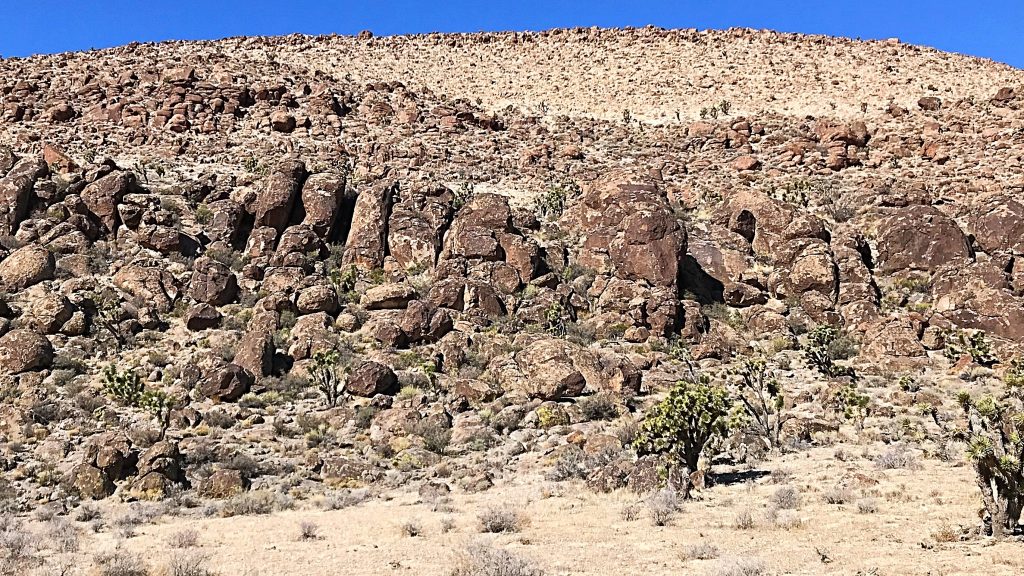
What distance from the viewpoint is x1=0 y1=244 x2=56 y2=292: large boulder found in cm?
A: 3388

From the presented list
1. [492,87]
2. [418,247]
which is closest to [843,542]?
[418,247]

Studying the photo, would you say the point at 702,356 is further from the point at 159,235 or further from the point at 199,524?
the point at 159,235

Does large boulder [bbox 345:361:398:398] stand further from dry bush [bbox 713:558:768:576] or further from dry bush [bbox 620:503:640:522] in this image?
dry bush [bbox 713:558:768:576]

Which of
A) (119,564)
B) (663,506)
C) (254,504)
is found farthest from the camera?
(254,504)

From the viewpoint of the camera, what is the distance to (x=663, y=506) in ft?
47.4

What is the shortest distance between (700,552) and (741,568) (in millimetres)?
1385

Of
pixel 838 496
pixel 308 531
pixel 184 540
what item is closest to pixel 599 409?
pixel 838 496

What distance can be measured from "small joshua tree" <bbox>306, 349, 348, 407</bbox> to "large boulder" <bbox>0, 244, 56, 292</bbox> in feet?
53.9

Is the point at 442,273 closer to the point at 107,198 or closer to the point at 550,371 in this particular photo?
the point at 550,371

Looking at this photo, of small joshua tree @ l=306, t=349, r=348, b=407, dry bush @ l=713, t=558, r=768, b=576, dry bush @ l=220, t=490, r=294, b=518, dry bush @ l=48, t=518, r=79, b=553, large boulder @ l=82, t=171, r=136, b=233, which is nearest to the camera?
dry bush @ l=713, t=558, r=768, b=576

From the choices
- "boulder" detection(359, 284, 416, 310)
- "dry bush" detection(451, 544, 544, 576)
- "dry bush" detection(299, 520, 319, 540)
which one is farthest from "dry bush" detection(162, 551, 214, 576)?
"boulder" detection(359, 284, 416, 310)

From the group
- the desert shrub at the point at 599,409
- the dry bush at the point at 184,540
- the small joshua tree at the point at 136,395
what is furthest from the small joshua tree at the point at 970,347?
the small joshua tree at the point at 136,395

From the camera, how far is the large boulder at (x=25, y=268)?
111 feet

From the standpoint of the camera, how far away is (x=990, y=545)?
1068cm
